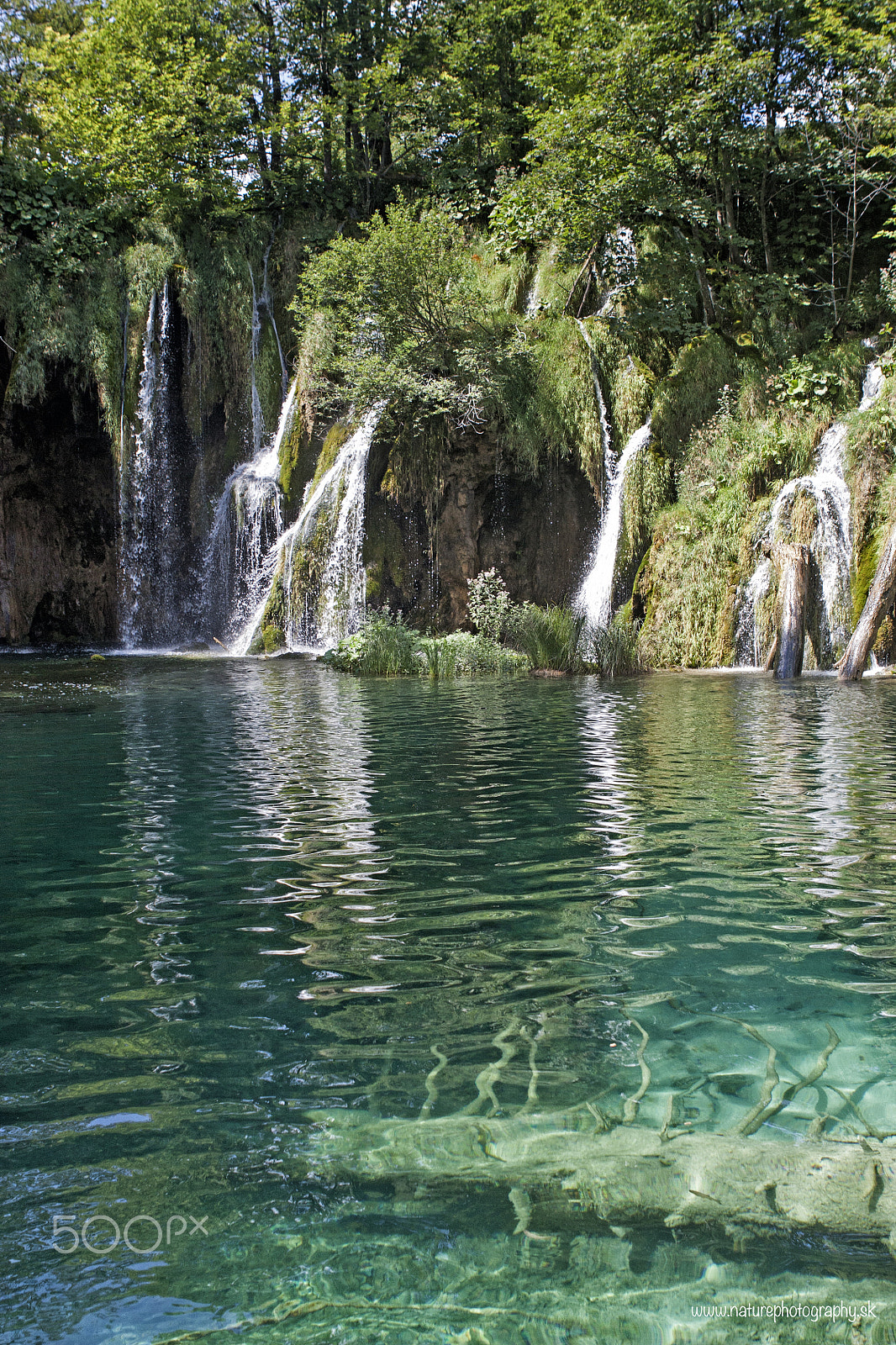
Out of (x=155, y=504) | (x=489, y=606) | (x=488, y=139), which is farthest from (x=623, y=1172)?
(x=488, y=139)

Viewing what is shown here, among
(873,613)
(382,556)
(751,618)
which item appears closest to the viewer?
(873,613)

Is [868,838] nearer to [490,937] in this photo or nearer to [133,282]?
[490,937]

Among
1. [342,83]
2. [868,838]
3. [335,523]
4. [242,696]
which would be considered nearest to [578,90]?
[342,83]

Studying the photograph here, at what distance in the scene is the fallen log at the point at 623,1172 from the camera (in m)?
1.93

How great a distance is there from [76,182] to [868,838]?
954 inches

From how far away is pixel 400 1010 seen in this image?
9.26 feet

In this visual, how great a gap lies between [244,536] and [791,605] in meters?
12.1

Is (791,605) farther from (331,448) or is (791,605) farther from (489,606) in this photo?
(331,448)

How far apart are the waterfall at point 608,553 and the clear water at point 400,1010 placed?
10489mm

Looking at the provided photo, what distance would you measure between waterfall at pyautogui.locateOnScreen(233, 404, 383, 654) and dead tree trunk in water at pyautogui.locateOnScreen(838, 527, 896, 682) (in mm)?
9294

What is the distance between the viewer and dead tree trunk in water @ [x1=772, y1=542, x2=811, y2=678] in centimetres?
1385

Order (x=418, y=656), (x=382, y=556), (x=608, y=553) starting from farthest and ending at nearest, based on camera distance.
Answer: (x=382, y=556), (x=608, y=553), (x=418, y=656)

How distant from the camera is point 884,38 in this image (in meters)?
15.9

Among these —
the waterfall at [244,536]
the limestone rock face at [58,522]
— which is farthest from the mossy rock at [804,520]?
the limestone rock face at [58,522]
